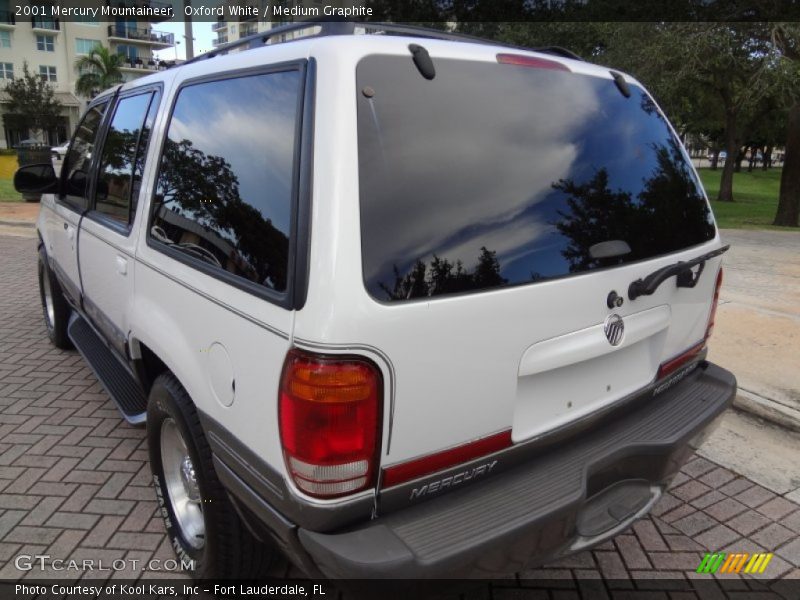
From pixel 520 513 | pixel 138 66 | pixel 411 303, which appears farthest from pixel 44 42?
pixel 520 513

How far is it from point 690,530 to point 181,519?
2324 mm

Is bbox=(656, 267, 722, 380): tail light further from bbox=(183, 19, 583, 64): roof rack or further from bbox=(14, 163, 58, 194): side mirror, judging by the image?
bbox=(14, 163, 58, 194): side mirror

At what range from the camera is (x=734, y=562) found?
272 cm

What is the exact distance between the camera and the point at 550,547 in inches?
77.1

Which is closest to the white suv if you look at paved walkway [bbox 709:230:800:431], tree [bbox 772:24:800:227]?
paved walkway [bbox 709:230:800:431]

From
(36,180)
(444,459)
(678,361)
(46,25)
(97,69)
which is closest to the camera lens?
(444,459)

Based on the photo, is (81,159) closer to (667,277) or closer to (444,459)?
(444,459)

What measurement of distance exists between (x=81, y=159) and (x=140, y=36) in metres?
75.4

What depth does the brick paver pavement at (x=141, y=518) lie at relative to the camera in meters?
2.63

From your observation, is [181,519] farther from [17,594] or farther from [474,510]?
[474,510]

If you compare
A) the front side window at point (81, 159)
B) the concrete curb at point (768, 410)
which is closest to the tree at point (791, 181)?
the concrete curb at point (768, 410)

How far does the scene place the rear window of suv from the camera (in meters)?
1.77

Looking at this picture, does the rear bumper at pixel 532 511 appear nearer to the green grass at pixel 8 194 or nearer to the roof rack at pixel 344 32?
the roof rack at pixel 344 32

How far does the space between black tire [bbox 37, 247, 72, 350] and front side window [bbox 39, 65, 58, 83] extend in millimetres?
64470
